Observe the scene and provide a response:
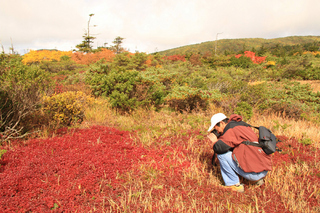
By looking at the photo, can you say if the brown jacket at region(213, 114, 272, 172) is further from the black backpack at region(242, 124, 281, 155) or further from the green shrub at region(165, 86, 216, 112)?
the green shrub at region(165, 86, 216, 112)

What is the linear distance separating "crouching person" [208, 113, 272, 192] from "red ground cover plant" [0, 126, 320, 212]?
0.90 ft

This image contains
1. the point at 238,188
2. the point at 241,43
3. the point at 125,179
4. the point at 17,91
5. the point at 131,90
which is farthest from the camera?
the point at 241,43

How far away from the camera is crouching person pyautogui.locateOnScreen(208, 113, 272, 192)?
2.94 meters

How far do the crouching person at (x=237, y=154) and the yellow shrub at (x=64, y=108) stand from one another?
4549 millimetres

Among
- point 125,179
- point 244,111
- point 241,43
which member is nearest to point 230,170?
point 125,179

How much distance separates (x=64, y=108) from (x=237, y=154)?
16.9 ft

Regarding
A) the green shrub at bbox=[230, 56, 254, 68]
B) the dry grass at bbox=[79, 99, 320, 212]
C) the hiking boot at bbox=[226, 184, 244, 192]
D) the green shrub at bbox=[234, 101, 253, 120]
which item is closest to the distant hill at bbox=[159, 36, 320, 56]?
the green shrub at bbox=[230, 56, 254, 68]

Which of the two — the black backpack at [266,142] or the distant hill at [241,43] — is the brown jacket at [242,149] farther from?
the distant hill at [241,43]

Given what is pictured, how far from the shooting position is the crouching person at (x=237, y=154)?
9.65ft

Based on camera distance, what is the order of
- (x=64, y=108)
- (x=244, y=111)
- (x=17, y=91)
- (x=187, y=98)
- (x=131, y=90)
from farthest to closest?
1. (x=187, y=98)
2. (x=131, y=90)
3. (x=244, y=111)
4. (x=64, y=108)
5. (x=17, y=91)

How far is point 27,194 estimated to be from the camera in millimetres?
2875

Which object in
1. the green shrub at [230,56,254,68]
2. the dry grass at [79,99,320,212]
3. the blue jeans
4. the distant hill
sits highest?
the distant hill

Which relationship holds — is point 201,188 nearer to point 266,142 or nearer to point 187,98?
point 266,142

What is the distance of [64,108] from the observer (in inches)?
231
